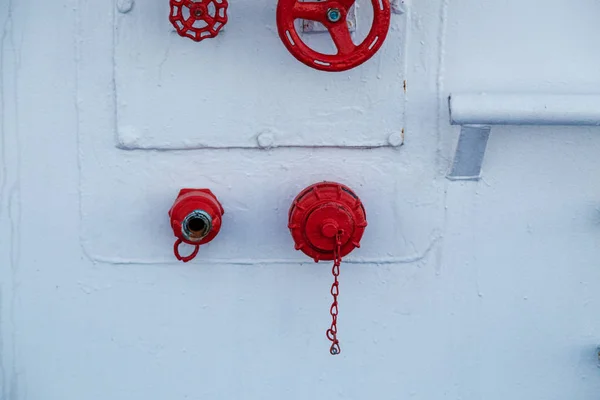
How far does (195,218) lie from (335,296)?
384 mm

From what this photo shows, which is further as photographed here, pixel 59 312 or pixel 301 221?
pixel 59 312

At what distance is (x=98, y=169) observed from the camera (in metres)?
1.43

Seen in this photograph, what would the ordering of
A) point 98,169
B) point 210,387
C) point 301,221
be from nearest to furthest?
point 301,221 → point 98,169 → point 210,387

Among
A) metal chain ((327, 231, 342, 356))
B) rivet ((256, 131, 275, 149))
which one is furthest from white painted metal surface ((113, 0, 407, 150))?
metal chain ((327, 231, 342, 356))

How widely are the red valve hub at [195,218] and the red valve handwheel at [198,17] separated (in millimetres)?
364

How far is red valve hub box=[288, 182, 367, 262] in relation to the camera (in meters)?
1.30

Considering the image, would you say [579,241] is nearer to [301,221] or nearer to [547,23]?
[547,23]

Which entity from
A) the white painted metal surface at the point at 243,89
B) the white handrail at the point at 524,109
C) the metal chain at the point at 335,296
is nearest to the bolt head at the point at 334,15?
the white painted metal surface at the point at 243,89

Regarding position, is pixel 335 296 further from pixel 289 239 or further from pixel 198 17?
→ pixel 198 17

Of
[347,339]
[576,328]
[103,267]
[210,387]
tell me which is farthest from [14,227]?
[576,328]

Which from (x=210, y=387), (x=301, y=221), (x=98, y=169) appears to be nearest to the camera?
(x=301, y=221)

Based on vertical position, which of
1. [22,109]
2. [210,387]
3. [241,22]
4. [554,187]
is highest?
[241,22]

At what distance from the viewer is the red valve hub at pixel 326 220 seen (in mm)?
1299

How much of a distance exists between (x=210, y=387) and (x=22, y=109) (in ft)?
2.83
